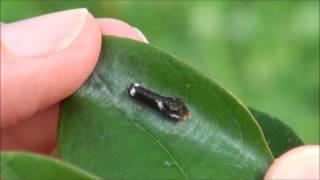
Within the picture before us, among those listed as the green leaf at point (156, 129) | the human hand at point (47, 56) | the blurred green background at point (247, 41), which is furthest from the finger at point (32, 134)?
the blurred green background at point (247, 41)

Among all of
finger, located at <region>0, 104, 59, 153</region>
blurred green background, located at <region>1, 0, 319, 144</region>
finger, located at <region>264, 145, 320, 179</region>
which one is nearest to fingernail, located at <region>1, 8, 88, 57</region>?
finger, located at <region>0, 104, 59, 153</region>

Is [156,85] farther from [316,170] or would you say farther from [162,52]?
[316,170]

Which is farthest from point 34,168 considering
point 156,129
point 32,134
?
point 32,134

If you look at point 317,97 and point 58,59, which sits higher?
point 58,59

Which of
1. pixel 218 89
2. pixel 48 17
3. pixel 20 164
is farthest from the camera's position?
pixel 48 17

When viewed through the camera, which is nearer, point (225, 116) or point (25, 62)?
point (225, 116)

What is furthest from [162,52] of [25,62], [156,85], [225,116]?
[25,62]

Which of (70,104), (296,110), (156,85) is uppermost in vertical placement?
(156,85)
